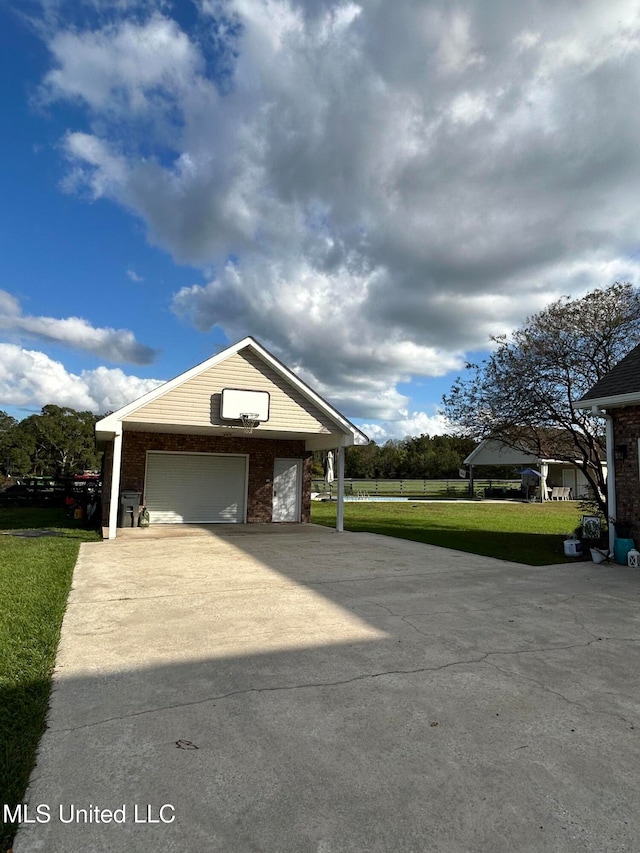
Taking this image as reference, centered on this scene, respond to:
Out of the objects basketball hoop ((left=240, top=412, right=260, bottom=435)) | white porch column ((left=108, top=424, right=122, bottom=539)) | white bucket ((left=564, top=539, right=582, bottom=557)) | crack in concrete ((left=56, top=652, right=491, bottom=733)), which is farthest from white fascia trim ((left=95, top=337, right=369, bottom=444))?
crack in concrete ((left=56, top=652, right=491, bottom=733))

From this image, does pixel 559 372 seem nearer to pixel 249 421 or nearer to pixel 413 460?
pixel 249 421

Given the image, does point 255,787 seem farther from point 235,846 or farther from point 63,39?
point 63,39

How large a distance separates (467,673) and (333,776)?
180cm

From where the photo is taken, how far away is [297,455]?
1661cm

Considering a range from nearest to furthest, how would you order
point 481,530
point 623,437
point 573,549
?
point 623,437 → point 573,549 → point 481,530

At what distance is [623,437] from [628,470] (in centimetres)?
64

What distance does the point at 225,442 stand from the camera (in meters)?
15.8

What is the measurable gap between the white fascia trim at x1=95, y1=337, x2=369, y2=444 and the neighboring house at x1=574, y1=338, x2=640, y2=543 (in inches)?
232

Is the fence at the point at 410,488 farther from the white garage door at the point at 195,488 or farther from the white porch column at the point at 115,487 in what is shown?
the white porch column at the point at 115,487

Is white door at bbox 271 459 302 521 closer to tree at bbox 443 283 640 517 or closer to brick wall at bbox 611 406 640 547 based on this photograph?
tree at bbox 443 283 640 517

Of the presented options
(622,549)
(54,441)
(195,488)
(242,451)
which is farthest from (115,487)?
(54,441)

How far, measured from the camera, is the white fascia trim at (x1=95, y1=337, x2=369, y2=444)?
11.5 metres

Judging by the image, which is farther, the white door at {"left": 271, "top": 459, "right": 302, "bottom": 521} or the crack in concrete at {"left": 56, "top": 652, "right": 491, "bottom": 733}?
the white door at {"left": 271, "top": 459, "right": 302, "bottom": 521}

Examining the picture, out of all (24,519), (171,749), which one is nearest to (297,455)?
(24,519)
